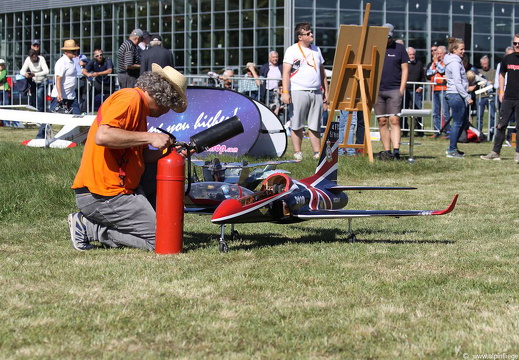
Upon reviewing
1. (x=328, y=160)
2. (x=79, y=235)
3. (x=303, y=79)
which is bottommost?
(x=79, y=235)

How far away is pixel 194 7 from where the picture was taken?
38.3 meters

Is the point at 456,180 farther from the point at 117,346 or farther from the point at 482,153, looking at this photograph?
the point at 117,346

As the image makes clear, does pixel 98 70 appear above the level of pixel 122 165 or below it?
above

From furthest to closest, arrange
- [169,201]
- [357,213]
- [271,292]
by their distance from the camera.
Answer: [357,213] < [169,201] < [271,292]

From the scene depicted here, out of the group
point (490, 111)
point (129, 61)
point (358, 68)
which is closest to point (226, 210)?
point (358, 68)

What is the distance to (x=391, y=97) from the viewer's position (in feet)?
47.5

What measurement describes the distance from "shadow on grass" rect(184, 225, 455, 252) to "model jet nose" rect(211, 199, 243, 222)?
1.40 ft

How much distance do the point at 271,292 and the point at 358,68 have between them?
881 cm

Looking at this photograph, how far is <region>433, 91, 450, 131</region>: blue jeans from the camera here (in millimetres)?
21297

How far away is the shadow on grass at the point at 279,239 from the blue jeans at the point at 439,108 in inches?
534

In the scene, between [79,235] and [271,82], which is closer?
[79,235]

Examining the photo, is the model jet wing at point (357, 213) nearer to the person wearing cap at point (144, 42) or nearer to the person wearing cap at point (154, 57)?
the person wearing cap at point (154, 57)

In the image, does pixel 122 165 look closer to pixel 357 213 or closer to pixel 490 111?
pixel 357 213

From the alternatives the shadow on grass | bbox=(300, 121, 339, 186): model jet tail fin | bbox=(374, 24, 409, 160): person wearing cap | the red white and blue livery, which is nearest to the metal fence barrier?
bbox=(374, 24, 409, 160): person wearing cap
